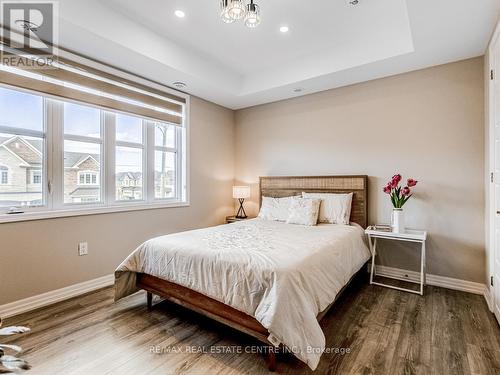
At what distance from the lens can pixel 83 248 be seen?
9.18 ft

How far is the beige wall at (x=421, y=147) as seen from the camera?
2783 mm

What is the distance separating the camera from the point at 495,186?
88.4 inches

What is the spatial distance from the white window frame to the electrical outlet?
0.33 m

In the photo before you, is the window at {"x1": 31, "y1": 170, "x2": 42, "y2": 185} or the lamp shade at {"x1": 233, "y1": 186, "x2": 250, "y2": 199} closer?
the window at {"x1": 31, "y1": 170, "x2": 42, "y2": 185}

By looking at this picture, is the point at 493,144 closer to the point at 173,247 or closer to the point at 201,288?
the point at 201,288

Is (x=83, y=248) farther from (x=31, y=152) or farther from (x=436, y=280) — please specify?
(x=436, y=280)

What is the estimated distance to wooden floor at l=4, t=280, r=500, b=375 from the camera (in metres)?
1.67

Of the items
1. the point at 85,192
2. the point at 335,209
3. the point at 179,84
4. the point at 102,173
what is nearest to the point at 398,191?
the point at 335,209

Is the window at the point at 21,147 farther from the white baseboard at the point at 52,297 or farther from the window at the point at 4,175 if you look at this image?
the white baseboard at the point at 52,297

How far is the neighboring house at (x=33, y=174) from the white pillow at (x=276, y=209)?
7.14ft

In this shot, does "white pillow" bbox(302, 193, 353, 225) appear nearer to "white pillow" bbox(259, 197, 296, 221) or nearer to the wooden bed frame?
the wooden bed frame

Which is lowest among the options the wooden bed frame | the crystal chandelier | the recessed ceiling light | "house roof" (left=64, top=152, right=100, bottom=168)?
the wooden bed frame

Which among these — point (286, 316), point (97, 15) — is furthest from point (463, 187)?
point (97, 15)

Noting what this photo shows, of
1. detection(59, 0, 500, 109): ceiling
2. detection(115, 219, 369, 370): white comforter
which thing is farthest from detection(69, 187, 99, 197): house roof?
detection(59, 0, 500, 109): ceiling
